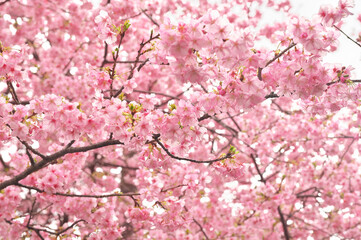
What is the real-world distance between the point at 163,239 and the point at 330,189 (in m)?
4.21

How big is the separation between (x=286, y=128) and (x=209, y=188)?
257cm

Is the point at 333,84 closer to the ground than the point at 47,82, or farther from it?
closer to the ground

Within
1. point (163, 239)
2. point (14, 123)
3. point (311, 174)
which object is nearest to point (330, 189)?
point (311, 174)

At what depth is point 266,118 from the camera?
1015 centimetres

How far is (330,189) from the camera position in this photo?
814cm

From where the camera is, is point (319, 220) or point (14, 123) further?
point (319, 220)

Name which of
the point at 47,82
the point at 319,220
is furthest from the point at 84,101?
the point at 319,220

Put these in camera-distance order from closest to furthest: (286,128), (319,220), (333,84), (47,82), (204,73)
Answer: (204,73) < (333,84) < (47,82) < (286,128) < (319,220)

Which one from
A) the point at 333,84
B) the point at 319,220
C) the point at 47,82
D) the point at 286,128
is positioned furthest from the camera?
the point at 319,220

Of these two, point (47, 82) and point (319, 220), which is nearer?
point (47, 82)

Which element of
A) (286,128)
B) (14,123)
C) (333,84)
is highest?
(286,128)

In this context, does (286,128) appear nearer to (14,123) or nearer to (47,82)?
(47,82)

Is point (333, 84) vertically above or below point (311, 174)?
below

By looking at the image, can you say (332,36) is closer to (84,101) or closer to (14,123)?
(14,123)
